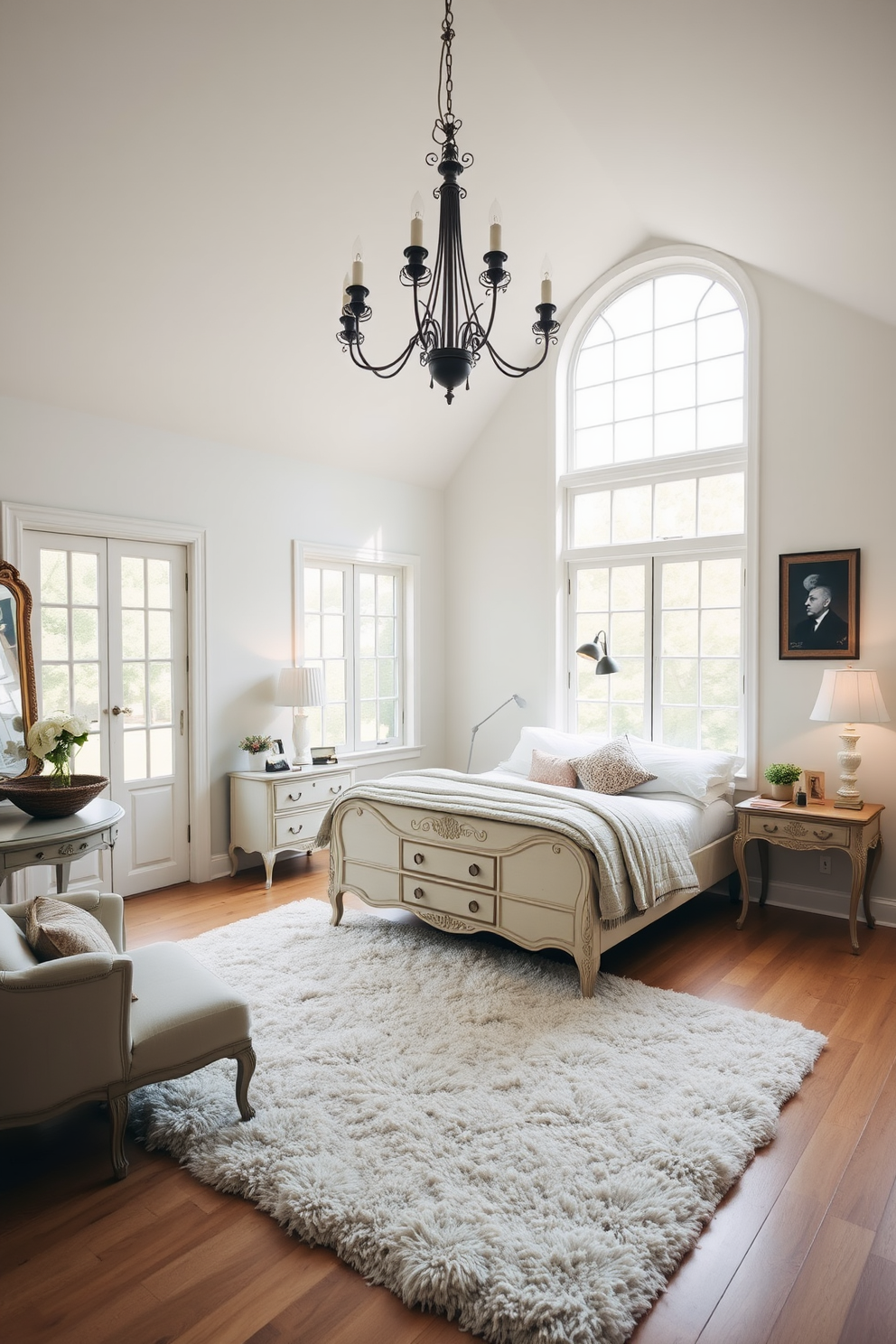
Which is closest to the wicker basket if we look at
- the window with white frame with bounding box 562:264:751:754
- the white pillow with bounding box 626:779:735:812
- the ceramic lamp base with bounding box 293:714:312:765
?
the ceramic lamp base with bounding box 293:714:312:765

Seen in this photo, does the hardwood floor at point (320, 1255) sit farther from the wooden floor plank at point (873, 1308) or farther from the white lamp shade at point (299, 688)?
the white lamp shade at point (299, 688)

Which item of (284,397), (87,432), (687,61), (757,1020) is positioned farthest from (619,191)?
(757,1020)

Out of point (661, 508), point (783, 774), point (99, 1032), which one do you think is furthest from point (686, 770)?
point (99, 1032)

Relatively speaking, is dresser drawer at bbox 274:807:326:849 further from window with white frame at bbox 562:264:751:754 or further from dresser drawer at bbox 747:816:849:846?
dresser drawer at bbox 747:816:849:846

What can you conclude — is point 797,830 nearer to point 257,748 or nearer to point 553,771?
point 553,771

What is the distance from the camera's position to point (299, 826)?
4812mm

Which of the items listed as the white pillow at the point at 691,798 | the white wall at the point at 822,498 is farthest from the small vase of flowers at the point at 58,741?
the white wall at the point at 822,498

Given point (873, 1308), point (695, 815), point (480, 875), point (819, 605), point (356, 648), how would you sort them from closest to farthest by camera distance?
point (873, 1308), point (480, 875), point (695, 815), point (819, 605), point (356, 648)

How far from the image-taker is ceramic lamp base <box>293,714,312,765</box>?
197 inches

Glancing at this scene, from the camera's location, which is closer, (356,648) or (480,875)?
(480,875)

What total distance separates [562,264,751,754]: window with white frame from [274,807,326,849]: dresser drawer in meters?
1.89

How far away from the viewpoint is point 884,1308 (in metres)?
1.70

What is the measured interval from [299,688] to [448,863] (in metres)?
1.80

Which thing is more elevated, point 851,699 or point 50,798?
point 851,699
